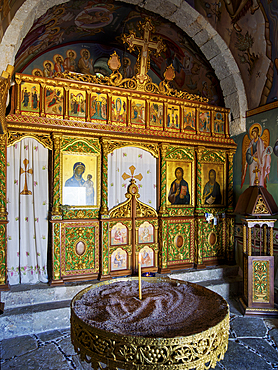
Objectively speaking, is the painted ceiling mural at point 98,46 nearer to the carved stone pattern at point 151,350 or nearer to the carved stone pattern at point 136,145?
the carved stone pattern at point 136,145

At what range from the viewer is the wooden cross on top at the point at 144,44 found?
215 inches

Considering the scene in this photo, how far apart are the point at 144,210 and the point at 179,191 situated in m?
0.95

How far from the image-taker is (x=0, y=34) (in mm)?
3801

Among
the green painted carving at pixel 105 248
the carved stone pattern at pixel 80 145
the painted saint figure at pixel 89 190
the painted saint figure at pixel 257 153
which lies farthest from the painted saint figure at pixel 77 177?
the painted saint figure at pixel 257 153

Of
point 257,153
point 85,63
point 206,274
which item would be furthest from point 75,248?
point 85,63

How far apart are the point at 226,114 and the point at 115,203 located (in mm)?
3621

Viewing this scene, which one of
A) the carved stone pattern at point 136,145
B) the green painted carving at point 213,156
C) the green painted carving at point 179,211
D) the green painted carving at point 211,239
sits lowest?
the green painted carving at point 211,239

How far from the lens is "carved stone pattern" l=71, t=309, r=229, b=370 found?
1533mm

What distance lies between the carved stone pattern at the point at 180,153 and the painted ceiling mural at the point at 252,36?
1775 mm

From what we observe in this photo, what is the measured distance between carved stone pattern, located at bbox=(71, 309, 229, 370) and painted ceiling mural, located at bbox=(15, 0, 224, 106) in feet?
18.3

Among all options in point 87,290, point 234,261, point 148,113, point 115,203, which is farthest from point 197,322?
point 234,261

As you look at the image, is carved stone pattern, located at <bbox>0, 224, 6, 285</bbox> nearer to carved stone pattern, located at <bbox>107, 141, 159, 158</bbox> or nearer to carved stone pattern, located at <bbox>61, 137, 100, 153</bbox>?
carved stone pattern, located at <bbox>61, 137, 100, 153</bbox>

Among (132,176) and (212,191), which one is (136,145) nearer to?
(132,176)

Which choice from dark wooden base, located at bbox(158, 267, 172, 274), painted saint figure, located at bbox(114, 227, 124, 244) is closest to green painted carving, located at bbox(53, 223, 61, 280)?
painted saint figure, located at bbox(114, 227, 124, 244)
